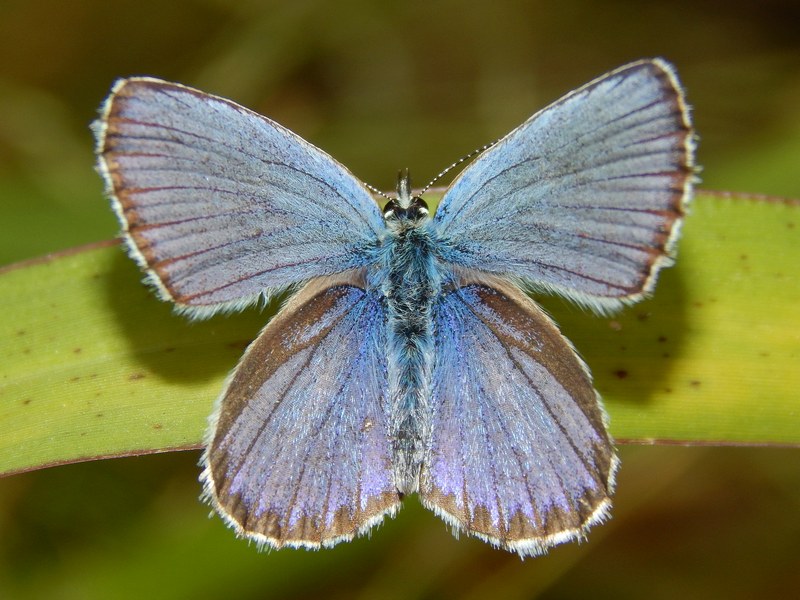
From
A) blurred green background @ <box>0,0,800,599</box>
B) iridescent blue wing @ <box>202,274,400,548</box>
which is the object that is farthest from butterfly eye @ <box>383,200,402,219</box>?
blurred green background @ <box>0,0,800,599</box>

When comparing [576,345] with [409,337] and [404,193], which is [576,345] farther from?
[404,193]

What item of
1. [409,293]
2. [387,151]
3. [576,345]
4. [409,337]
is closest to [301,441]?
[409,337]

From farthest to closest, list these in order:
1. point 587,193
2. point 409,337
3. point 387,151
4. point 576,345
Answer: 1. point 387,151
2. point 576,345
3. point 409,337
4. point 587,193

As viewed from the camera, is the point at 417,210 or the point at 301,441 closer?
the point at 301,441

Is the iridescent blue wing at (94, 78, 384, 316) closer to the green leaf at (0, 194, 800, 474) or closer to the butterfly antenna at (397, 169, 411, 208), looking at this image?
the butterfly antenna at (397, 169, 411, 208)

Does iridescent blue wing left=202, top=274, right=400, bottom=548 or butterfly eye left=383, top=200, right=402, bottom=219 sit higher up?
butterfly eye left=383, top=200, right=402, bottom=219

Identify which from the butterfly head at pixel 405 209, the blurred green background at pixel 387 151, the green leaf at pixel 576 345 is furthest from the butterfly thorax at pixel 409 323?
the blurred green background at pixel 387 151

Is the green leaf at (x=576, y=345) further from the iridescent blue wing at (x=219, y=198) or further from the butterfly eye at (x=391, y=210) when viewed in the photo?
the butterfly eye at (x=391, y=210)

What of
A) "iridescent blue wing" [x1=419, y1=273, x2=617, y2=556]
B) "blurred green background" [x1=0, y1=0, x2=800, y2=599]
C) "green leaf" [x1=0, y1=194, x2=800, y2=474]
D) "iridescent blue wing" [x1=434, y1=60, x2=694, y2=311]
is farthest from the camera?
"blurred green background" [x1=0, y1=0, x2=800, y2=599]
